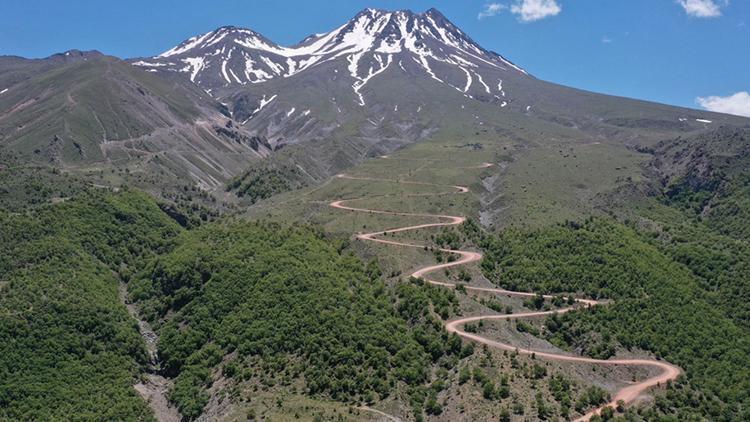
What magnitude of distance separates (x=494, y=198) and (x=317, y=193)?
129 ft

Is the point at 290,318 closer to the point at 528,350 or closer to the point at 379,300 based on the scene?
the point at 379,300

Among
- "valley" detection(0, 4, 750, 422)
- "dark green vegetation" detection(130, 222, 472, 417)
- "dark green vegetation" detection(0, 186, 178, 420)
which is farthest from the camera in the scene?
"dark green vegetation" detection(130, 222, 472, 417)

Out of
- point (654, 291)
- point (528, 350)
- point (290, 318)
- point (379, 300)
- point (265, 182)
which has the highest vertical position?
point (265, 182)

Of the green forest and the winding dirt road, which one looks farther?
the green forest

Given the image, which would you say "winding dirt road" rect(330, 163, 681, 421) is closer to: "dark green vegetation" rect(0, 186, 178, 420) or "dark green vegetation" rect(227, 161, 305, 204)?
"dark green vegetation" rect(0, 186, 178, 420)

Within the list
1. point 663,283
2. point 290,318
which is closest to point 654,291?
point 663,283

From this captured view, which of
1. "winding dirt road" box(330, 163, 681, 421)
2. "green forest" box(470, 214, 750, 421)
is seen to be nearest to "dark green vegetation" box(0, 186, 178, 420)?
"winding dirt road" box(330, 163, 681, 421)

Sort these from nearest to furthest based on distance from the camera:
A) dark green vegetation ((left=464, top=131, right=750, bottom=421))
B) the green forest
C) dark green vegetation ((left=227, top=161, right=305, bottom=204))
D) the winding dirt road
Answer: the winding dirt road < the green forest < dark green vegetation ((left=464, top=131, right=750, bottom=421)) < dark green vegetation ((left=227, top=161, right=305, bottom=204))

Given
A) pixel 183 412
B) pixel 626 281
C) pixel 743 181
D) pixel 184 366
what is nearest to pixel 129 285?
pixel 184 366

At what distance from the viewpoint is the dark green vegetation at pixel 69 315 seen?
6975 cm

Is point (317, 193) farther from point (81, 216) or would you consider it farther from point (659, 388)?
point (659, 388)

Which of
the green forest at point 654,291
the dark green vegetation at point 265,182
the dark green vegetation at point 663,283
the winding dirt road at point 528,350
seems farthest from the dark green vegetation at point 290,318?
the dark green vegetation at point 265,182

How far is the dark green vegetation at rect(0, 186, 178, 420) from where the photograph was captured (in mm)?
69750

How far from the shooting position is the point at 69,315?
81188 millimetres
